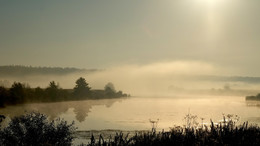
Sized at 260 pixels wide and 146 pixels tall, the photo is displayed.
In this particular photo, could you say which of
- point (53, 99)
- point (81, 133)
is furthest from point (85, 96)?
point (81, 133)

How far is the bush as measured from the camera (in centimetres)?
1478

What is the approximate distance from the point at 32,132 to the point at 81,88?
78.3 metres

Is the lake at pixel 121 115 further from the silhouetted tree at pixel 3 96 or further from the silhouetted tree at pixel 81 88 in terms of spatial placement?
the silhouetted tree at pixel 81 88

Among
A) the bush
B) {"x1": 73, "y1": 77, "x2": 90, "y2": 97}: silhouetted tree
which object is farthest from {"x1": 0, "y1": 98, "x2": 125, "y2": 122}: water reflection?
{"x1": 73, "y1": 77, "x2": 90, "y2": 97}: silhouetted tree

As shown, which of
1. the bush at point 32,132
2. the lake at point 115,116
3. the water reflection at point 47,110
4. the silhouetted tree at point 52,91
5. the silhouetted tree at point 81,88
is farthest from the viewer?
the silhouetted tree at point 81,88

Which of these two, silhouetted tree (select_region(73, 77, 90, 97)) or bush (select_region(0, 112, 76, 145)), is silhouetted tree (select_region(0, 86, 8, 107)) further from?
bush (select_region(0, 112, 76, 145))

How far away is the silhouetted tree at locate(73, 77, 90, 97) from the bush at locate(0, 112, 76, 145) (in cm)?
7509

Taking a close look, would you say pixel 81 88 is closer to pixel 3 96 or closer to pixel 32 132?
pixel 3 96

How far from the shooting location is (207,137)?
15055 millimetres

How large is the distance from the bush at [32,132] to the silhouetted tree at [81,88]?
246 feet

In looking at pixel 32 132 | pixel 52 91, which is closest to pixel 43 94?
pixel 52 91

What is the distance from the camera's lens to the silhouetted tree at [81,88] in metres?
90.4

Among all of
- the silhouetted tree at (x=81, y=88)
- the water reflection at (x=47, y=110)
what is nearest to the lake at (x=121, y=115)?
the water reflection at (x=47, y=110)

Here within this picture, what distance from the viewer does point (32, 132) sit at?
1483 cm
